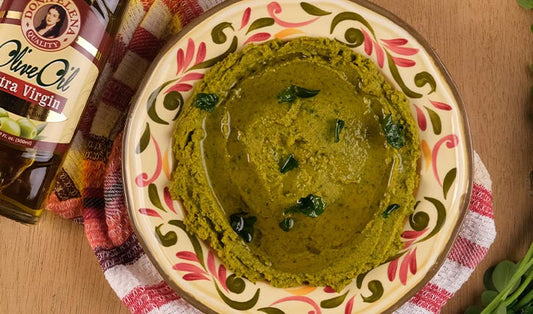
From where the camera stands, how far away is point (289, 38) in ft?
5.57

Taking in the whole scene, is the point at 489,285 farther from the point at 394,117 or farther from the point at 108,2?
the point at 108,2

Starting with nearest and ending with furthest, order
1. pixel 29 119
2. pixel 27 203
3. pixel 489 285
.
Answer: pixel 29 119 < pixel 27 203 < pixel 489 285

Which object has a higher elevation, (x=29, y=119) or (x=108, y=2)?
(x=108, y=2)

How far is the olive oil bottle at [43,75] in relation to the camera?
1.53 metres

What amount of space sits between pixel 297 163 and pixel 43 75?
25.7 inches

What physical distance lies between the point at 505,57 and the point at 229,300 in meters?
1.10

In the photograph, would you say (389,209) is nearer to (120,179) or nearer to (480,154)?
(480,154)

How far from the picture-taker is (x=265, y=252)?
1.75m

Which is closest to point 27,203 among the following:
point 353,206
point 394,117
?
point 353,206

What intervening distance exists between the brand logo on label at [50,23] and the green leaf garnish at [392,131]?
796 mm

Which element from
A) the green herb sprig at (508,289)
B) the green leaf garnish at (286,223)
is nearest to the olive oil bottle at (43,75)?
the green leaf garnish at (286,223)

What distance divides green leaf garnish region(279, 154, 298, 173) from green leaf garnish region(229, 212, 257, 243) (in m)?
0.15

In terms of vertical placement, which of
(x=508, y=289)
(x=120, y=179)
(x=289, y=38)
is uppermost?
(x=289, y=38)

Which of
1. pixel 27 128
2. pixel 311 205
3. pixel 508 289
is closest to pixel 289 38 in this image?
pixel 311 205
